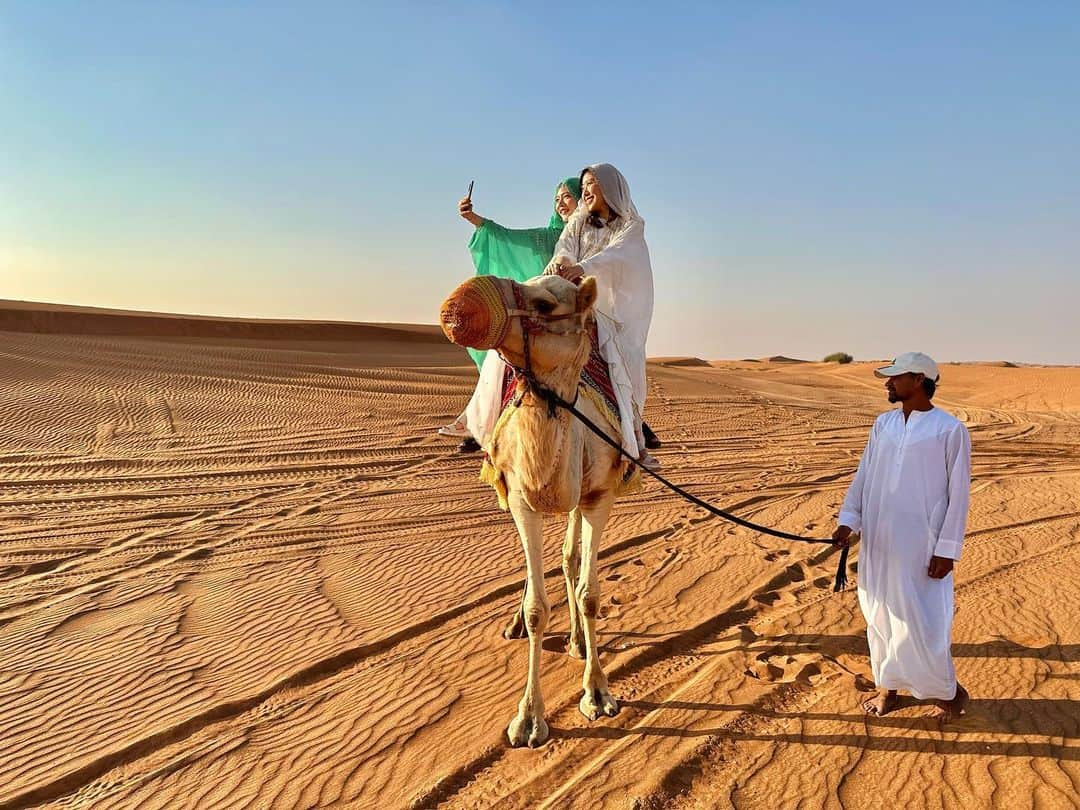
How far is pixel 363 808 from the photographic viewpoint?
355 centimetres

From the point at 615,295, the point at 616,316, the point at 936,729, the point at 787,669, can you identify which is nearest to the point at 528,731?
the point at 787,669

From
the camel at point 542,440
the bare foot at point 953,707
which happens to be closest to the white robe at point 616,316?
the camel at point 542,440

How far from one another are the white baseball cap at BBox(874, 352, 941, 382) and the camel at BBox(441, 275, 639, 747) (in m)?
1.62

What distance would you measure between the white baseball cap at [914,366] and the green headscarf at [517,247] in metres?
2.88

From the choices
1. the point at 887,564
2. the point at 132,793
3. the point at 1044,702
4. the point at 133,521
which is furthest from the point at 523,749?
the point at 133,521

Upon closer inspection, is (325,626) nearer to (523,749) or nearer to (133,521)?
(523,749)

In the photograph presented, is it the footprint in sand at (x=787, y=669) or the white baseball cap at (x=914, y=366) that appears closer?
the white baseball cap at (x=914, y=366)

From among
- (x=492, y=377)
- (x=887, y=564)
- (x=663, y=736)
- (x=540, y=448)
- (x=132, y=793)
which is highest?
(x=492, y=377)

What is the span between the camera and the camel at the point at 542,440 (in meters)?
3.05

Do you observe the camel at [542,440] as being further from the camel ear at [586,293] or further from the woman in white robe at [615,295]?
the woman in white robe at [615,295]

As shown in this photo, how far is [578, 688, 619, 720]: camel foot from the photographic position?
426 centimetres

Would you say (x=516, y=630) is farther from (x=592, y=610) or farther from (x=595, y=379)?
(x=595, y=379)

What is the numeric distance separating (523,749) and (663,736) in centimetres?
79

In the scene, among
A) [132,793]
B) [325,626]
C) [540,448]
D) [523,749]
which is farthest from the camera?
[325,626]
